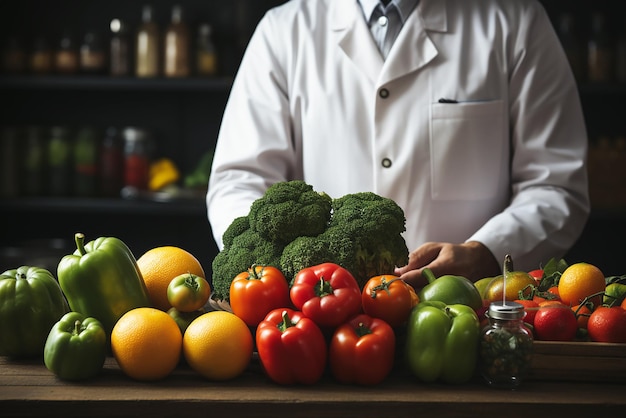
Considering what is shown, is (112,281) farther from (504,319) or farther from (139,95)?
(139,95)

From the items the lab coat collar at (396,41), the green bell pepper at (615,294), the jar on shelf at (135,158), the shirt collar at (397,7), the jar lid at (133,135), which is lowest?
the green bell pepper at (615,294)

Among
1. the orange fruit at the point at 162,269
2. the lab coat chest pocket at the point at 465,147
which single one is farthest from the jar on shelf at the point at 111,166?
the orange fruit at the point at 162,269

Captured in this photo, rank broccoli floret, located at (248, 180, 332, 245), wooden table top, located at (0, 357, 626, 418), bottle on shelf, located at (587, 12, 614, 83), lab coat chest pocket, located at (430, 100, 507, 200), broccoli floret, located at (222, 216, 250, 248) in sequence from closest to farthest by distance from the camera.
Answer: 1. wooden table top, located at (0, 357, 626, 418)
2. broccoli floret, located at (248, 180, 332, 245)
3. broccoli floret, located at (222, 216, 250, 248)
4. lab coat chest pocket, located at (430, 100, 507, 200)
5. bottle on shelf, located at (587, 12, 614, 83)

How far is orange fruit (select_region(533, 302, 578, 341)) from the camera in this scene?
3.57 ft

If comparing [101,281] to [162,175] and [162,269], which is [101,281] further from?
[162,175]

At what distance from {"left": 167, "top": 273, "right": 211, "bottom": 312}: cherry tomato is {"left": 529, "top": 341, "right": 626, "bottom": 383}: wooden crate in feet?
1.51

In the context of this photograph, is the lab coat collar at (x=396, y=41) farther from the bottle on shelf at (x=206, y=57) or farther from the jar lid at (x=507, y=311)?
the bottle on shelf at (x=206, y=57)

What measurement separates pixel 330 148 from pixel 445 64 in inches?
13.0

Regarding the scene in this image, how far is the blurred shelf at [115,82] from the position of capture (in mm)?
3055

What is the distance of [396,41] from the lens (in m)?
1.88

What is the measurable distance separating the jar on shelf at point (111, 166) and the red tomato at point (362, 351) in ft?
7.36

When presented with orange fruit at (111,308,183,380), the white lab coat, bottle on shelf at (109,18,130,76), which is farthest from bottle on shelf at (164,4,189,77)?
orange fruit at (111,308,183,380)

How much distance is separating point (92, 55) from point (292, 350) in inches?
93.4

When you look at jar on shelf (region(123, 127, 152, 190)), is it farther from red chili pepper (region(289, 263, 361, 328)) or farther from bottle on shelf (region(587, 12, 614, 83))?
red chili pepper (region(289, 263, 361, 328))
